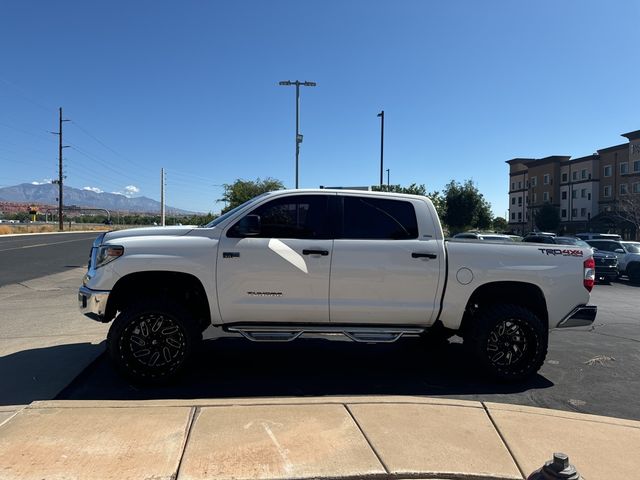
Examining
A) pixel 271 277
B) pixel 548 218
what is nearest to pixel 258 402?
pixel 271 277

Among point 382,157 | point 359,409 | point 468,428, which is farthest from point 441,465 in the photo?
point 382,157

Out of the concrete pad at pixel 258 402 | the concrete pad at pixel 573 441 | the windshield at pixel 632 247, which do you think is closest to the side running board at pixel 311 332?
the concrete pad at pixel 258 402

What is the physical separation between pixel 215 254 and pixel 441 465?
9.34 ft

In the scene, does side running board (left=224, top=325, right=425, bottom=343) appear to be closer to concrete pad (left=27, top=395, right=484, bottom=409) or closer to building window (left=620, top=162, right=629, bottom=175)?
concrete pad (left=27, top=395, right=484, bottom=409)

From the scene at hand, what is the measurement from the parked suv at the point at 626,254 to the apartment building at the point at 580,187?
3125 cm

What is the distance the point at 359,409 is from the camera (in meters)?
4.42

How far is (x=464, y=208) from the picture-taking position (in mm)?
50094

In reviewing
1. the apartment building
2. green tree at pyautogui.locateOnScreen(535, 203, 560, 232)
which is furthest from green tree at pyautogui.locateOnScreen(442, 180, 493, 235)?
green tree at pyautogui.locateOnScreen(535, 203, 560, 232)

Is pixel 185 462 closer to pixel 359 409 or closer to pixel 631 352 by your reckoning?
pixel 359 409

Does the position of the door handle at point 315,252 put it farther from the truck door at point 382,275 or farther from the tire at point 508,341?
the tire at point 508,341

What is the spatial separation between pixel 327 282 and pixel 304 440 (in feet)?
5.70

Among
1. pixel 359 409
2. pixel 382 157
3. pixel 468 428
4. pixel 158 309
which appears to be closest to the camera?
pixel 468 428

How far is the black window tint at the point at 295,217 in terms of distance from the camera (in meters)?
5.32

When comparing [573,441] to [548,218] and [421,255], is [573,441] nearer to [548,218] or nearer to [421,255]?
[421,255]
